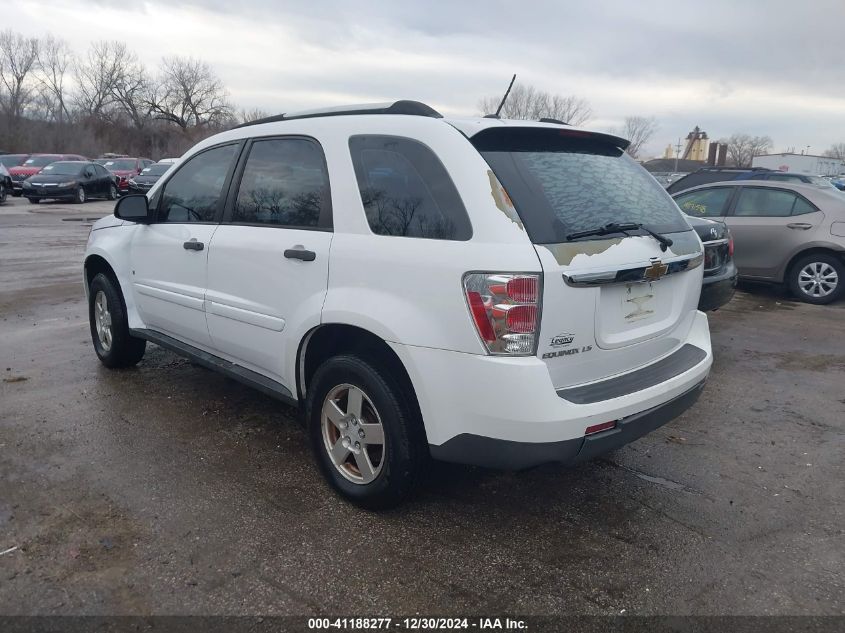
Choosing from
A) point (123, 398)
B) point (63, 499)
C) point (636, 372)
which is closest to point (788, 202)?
point (636, 372)

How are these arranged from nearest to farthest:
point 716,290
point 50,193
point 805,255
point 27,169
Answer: point 716,290, point 805,255, point 50,193, point 27,169

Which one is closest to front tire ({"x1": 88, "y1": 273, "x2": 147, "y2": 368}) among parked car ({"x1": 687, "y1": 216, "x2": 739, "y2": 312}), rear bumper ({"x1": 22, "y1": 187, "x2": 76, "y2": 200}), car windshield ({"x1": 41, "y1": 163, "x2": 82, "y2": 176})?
parked car ({"x1": 687, "y1": 216, "x2": 739, "y2": 312})

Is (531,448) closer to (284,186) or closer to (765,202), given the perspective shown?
(284,186)

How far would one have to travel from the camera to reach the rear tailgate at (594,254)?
2637mm

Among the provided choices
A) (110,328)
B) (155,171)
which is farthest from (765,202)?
(155,171)

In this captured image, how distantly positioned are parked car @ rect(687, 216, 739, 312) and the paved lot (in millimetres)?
1086

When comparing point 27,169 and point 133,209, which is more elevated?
point 133,209

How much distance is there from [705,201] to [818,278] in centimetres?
185

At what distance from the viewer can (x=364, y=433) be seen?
10.2 feet

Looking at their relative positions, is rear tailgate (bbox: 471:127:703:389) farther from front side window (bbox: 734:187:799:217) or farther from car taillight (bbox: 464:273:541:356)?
front side window (bbox: 734:187:799:217)

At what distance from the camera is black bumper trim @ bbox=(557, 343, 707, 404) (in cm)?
270

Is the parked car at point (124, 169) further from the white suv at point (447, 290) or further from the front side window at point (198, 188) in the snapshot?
the white suv at point (447, 290)

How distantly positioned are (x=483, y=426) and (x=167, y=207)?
2.95 m

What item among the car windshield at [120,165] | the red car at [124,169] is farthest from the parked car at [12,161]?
the car windshield at [120,165]
